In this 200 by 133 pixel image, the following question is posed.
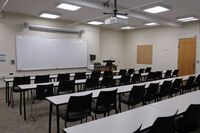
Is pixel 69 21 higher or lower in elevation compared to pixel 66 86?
higher

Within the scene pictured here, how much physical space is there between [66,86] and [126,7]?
12.2 feet

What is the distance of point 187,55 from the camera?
29.0 feet

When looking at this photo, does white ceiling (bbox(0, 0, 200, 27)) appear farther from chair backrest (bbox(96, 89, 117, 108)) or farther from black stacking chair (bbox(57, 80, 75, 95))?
chair backrest (bbox(96, 89, 117, 108))

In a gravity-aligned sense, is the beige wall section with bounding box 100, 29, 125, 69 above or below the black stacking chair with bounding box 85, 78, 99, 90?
above

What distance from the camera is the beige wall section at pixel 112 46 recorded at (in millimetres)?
11047

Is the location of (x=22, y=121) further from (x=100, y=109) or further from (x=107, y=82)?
(x=107, y=82)

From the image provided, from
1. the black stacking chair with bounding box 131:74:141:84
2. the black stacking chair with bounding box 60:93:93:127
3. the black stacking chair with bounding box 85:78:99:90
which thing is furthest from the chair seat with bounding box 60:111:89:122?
the black stacking chair with bounding box 131:74:141:84

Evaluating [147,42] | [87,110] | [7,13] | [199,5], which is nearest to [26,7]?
[7,13]

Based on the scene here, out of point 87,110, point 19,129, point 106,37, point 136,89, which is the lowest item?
point 19,129

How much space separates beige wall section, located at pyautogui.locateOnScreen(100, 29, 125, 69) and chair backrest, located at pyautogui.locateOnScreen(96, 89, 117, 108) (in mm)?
7543

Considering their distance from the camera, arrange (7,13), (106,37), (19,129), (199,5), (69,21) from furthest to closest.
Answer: (106,37), (69,21), (7,13), (199,5), (19,129)

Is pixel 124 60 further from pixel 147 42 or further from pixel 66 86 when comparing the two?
pixel 66 86

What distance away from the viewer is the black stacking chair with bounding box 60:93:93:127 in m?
2.81

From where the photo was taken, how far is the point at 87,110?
307cm
